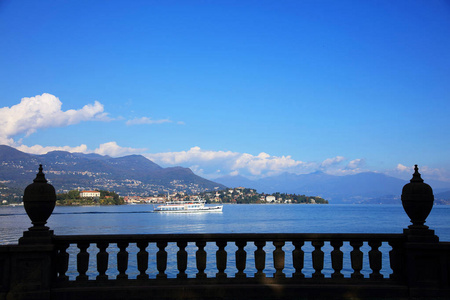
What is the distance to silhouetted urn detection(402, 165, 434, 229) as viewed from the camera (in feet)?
28.1

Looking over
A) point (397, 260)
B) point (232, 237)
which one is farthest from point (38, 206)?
point (397, 260)

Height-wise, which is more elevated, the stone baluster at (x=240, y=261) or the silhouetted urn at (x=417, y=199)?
the silhouetted urn at (x=417, y=199)

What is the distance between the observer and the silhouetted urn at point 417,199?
8555mm

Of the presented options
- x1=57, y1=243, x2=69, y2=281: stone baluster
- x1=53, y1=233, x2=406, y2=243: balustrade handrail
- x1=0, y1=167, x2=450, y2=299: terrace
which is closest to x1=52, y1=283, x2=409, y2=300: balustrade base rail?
x1=0, y1=167, x2=450, y2=299: terrace

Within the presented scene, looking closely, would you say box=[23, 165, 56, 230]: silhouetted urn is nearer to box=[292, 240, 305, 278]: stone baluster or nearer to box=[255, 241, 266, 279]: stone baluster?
box=[255, 241, 266, 279]: stone baluster

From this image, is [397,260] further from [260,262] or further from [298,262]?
[260,262]

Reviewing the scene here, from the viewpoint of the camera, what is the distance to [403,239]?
28.9 feet

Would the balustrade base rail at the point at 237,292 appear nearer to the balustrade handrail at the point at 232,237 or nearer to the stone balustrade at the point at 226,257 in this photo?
the stone balustrade at the point at 226,257

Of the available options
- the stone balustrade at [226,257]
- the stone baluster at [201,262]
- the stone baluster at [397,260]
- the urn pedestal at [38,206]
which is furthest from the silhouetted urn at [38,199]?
the stone baluster at [397,260]

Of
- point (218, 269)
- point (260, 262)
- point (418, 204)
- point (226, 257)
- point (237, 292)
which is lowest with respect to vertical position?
point (237, 292)

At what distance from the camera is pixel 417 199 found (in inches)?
337

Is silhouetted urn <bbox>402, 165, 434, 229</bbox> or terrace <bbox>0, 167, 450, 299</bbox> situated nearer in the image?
terrace <bbox>0, 167, 450, 299</bbox>

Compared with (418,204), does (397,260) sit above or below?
below

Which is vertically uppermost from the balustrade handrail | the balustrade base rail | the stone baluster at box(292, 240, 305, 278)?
the balustrade handrail
